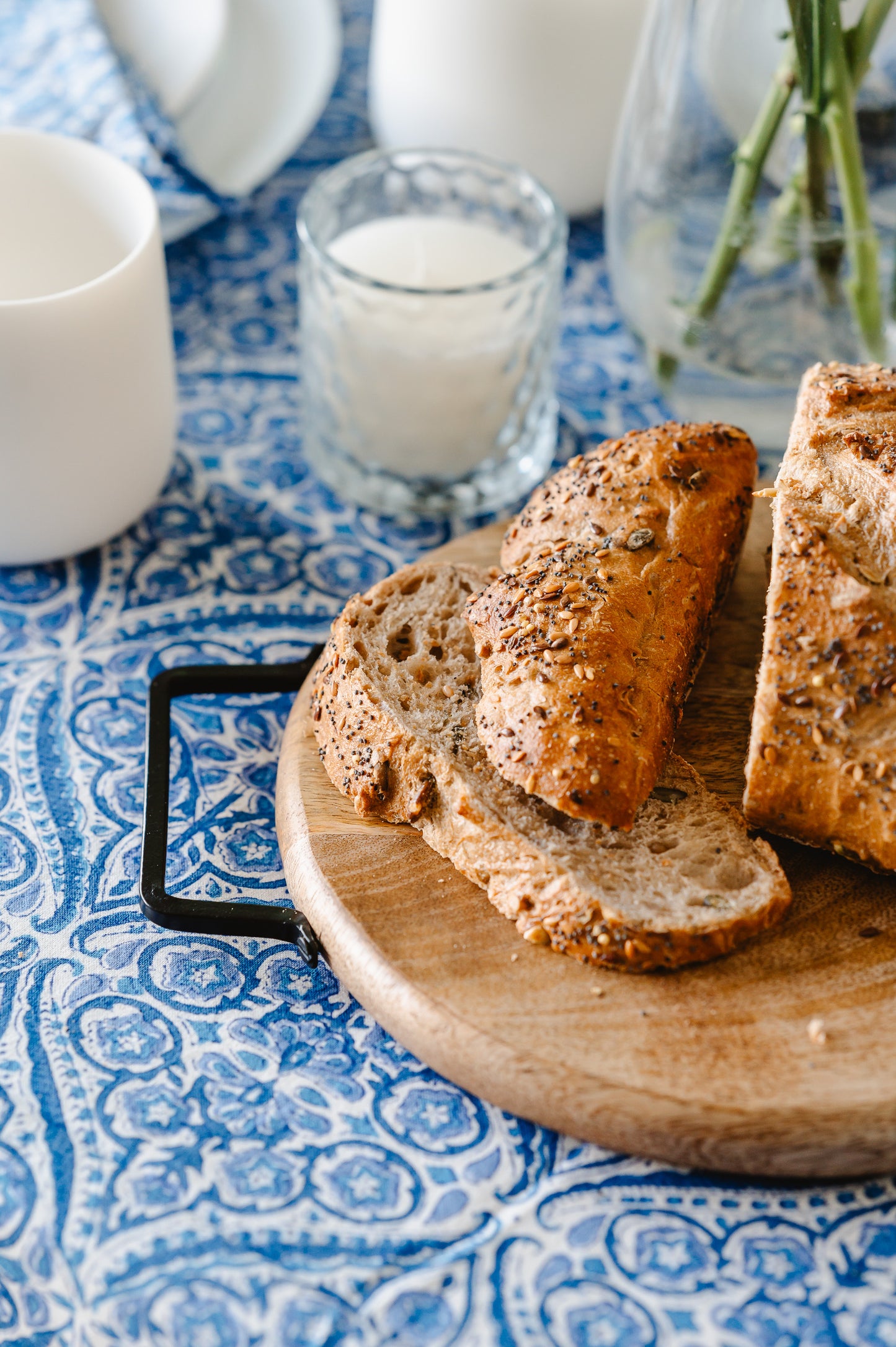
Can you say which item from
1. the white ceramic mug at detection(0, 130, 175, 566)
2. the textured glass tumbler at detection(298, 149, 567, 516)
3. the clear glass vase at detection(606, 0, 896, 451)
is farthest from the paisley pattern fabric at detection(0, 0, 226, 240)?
the clear glass vase at detection(606, 0, 896, 451)

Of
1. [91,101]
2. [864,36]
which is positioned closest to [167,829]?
[864,36]

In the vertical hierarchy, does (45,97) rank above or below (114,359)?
above

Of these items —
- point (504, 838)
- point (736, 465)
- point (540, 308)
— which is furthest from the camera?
point (540, 308)

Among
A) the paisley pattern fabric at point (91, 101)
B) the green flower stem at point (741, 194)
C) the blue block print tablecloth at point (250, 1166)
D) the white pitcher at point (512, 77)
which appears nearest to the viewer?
the blue block print tablecloth at point (250, 1166)

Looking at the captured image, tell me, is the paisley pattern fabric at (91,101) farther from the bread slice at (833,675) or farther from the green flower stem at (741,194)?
the bread slice at (833,675)

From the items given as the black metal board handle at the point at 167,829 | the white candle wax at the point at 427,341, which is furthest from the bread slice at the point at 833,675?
the white candle wax at the point at 427,341

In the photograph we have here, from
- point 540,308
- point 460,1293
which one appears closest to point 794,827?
point 460,1293

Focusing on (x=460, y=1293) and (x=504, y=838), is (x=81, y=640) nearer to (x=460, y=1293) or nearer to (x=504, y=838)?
(x=504, y=838)
